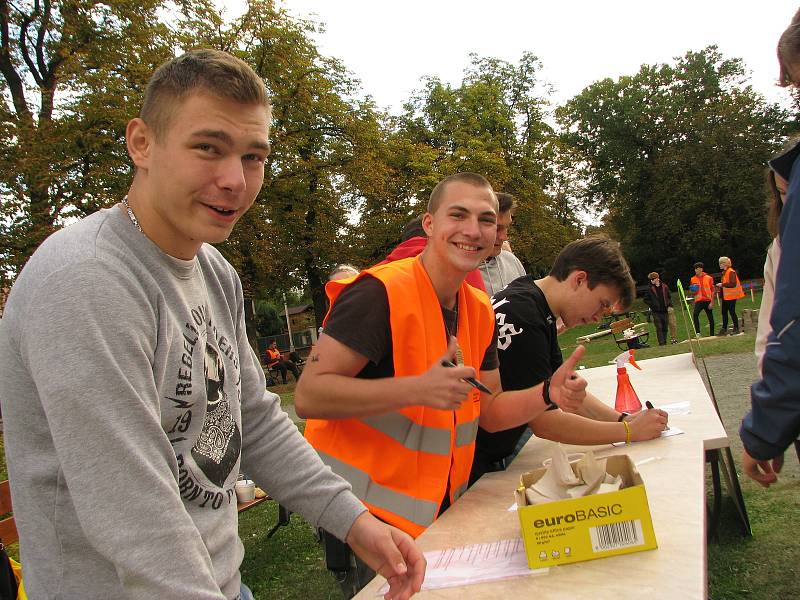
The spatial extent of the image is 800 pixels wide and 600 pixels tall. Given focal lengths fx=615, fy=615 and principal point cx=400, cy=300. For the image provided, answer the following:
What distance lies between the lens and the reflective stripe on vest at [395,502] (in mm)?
2189

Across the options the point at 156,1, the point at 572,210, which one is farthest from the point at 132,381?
the point at 572,210

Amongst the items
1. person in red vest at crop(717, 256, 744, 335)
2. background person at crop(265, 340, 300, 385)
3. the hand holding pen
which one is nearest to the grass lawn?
the hand holding pen

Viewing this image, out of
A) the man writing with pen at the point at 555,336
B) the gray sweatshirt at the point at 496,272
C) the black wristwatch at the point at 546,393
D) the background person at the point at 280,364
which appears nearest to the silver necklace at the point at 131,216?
the black wristwatch at the point at 546,393

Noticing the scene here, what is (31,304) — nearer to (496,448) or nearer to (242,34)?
(496,448)

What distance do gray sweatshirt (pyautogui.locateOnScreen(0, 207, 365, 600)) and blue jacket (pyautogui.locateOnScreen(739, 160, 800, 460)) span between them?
1.49 metres

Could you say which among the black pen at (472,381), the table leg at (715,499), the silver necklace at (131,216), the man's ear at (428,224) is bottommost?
the table leg at (715,499)

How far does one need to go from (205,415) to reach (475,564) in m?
0.96

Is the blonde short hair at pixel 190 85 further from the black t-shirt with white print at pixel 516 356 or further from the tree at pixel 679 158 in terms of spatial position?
the tree at pixel 679 158

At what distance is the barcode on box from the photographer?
169cm

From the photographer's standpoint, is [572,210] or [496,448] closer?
[496,448]

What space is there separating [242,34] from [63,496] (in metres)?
19.2

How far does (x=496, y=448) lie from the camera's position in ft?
9.29

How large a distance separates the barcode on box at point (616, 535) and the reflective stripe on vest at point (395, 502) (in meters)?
0.67

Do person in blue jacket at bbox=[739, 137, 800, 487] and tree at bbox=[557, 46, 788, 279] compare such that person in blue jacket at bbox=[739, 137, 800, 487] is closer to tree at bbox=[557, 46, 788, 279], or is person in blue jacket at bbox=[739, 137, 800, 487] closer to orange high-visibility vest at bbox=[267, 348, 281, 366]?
orange high-visibility vest at bbox=[267, 348, 281, 366]
